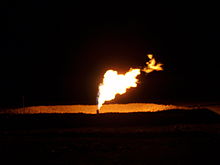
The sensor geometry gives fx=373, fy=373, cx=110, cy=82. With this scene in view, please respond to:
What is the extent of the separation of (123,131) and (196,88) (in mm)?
10187

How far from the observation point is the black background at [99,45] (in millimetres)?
22359

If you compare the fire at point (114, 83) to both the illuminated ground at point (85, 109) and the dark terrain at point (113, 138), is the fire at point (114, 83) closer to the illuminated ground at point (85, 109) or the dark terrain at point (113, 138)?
the illuminated ground at point (85, 109)

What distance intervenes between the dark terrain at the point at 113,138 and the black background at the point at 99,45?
28.1 feet

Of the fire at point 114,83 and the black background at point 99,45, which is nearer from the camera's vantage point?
the fire at point 114,83

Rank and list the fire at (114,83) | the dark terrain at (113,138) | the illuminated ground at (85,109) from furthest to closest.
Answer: the illuminated ground at (85,109)
the fire at (114,83)
the dark terrain at (113,138)

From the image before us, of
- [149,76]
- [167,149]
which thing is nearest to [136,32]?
[149,76]

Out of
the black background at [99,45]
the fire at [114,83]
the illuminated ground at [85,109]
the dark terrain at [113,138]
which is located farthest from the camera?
the black background at [99,45]

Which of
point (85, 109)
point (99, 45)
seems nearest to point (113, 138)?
point (85, 109)

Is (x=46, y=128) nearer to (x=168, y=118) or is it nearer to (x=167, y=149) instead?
(x=168, y=118)

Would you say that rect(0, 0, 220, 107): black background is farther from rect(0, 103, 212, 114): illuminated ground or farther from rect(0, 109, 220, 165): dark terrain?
rect(0, 109, 220, 165): dark terrain

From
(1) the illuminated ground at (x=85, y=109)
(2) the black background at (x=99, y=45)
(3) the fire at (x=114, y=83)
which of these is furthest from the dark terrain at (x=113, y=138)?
(2) the black background at (x=99, y=45)

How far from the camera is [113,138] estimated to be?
1082cm

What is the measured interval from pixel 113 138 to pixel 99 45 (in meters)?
14.1

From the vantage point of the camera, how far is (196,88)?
20734mm
